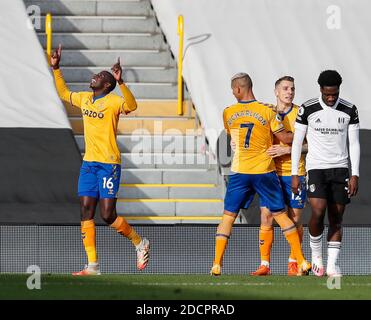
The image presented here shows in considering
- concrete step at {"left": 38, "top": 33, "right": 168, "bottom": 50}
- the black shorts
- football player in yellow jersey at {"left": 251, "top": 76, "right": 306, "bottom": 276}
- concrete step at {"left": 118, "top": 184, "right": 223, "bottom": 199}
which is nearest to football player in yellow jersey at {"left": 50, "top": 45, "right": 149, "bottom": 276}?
football player in yellow jersey at {"left": 251, "top": 76, "right": 306, "bottom": 276}

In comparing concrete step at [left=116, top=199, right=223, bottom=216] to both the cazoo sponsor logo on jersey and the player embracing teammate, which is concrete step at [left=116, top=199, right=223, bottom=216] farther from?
the cazoo sponsor logo on jersey

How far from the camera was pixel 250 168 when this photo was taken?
1427 centimetres

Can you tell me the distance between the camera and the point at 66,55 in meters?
20.9

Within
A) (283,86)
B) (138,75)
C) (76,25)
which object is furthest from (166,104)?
(283,86)

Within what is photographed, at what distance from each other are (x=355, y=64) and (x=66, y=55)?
4.04 m

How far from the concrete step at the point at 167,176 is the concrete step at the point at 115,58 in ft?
7.65

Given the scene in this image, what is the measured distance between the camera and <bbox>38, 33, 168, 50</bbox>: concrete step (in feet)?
69.4

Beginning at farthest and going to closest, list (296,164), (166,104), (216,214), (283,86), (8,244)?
1. (166,104)
2. (216,214)
3. (8,244)
4. (283,86)
5. (296,164)

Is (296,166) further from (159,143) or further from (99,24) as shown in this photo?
(99,24)

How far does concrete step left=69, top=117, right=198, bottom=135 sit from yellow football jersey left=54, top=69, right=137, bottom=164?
4.98 metres

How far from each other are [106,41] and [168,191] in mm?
3223

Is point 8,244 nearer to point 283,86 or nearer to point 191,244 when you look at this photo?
point 191,244

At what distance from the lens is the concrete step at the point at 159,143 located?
63.5 ft

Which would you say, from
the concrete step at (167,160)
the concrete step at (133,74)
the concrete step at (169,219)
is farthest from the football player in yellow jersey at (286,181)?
the concrete step at (133,74)
